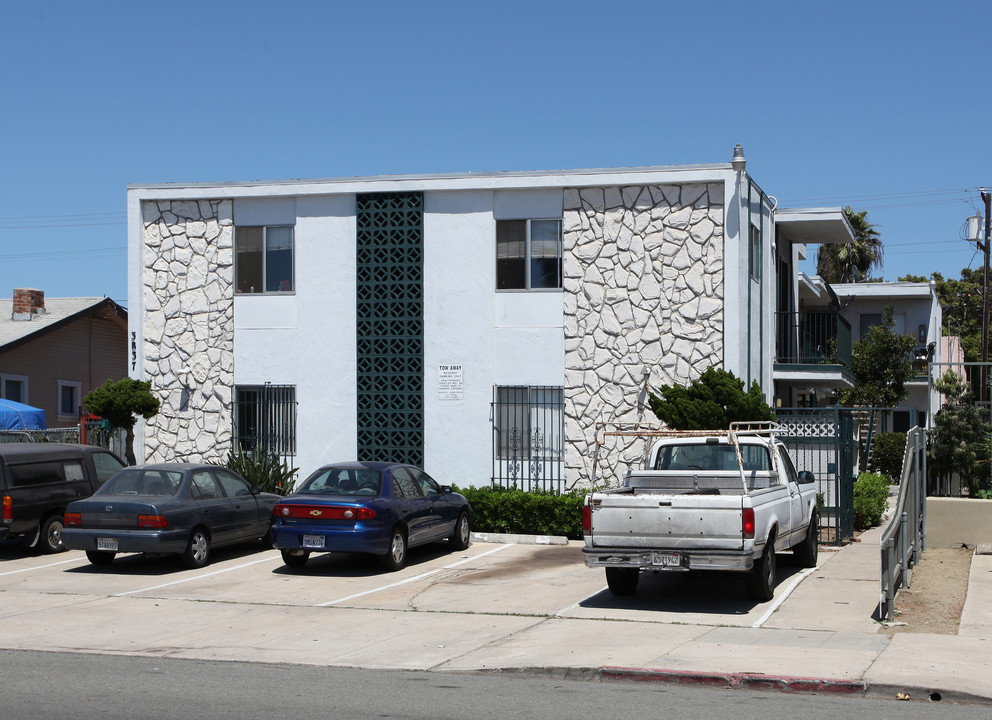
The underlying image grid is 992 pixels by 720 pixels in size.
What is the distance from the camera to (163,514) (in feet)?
50.7

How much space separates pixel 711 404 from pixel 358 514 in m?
6.12

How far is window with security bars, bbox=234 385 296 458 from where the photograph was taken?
21.9 m

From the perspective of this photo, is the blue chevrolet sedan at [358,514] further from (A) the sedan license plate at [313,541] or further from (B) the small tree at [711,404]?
(B) the small tree at [711,404]

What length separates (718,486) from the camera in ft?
46.5

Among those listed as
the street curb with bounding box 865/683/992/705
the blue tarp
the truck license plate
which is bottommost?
the street curb with bounding box 865/683/992/705

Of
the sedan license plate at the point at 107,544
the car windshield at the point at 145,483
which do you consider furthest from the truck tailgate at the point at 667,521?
the sedan license plate at the point at 107,544

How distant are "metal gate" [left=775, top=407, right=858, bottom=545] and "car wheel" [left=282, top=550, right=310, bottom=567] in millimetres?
7788

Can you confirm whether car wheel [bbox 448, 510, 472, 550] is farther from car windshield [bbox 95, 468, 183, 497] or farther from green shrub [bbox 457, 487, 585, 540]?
car windshield [bbox 95, 468, 183, 497]

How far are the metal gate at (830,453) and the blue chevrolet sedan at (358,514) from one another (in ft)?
20.2

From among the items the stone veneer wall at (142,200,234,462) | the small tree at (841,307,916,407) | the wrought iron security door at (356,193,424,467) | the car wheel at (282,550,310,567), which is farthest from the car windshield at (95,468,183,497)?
the small tree at (841,307,916,407)

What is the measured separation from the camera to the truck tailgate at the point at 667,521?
12172mm

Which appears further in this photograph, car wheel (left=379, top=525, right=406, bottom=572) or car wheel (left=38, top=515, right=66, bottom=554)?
car wheel (left=38, top=515, right=66, bottom=554)

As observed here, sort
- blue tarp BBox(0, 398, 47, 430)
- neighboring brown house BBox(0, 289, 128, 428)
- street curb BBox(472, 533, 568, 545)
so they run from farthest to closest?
neighboring brown house BBox(0, 289, 128, 428) → blue tarp BBox(0, 398, 47, 430) → street curb BBox(472, 533, 568, 545)

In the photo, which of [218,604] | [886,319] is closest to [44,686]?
[218,604]
